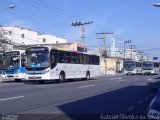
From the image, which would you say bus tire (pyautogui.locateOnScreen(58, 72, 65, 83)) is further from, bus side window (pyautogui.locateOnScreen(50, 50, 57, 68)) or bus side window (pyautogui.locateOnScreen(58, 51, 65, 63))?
bus side window (pyautogui.locateOnScreen(50, 50, 57, 68))

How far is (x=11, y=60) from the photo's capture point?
36.8m

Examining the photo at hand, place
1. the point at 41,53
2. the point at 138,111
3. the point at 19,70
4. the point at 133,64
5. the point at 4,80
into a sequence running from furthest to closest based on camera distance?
1. the point at 133,64
2. the point at 4,80
3. the point at 19,70
4. the point at 41,53
5. the point at 138,111

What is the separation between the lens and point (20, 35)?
318 ft

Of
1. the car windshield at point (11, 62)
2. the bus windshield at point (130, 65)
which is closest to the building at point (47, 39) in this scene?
the bus windshield at point (130, 65)

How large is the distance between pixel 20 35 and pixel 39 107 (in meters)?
84.2

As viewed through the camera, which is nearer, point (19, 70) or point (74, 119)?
point (74, 119)

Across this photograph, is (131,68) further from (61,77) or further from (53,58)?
(53,58)

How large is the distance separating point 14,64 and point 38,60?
243 inches

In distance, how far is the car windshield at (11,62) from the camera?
3653cm

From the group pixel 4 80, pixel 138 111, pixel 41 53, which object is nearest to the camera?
pixel 138 111

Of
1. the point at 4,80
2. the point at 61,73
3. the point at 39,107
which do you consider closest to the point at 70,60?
the point at 61,73

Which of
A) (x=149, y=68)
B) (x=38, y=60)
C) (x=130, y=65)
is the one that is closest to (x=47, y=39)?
(x=130, y=65)

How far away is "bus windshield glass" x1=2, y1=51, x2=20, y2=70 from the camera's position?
36463mm

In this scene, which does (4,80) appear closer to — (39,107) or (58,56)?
(58,56)
